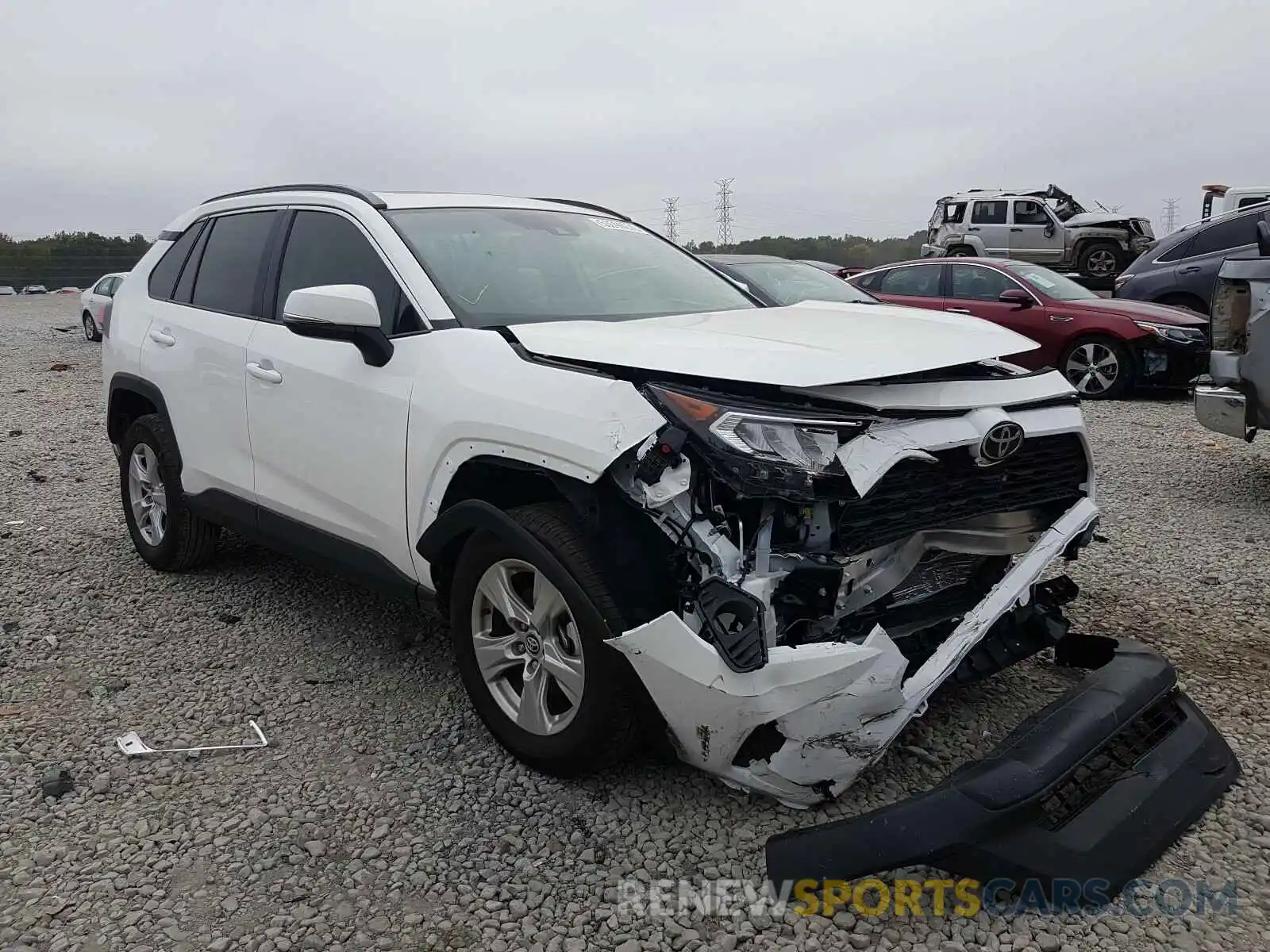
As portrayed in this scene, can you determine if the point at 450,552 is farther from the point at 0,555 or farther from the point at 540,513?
the point at 0,555

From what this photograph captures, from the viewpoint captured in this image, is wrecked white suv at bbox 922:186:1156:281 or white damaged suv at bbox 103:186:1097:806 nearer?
white damaged suv at bbox 103:186:1097:806

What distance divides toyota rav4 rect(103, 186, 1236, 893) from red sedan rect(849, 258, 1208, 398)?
678 cm

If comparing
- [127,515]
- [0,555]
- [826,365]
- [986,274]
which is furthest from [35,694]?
[986,274]

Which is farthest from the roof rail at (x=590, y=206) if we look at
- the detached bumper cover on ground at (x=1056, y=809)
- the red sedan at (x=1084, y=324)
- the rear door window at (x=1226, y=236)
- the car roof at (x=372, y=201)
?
the rear door window at (x=1226, y=236)

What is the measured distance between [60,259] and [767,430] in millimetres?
48365

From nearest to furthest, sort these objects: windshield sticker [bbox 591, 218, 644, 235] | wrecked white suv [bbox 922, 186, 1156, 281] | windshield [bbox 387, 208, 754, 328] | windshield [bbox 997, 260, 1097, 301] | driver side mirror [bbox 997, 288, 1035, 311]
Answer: windshield [bbox 387, 208, 754, 328], windshield sticker [bbox 591, 218, 644, 235], driver side mirror [bbox 997, 288, 1035, 311], windshield [bbox 997, 260, 1097, 301], wrecked white suv [bbox 922, 186, 1156, 281]

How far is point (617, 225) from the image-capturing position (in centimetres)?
437

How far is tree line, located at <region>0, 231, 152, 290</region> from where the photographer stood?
138ft

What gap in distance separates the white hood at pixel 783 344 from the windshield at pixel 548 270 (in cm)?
21

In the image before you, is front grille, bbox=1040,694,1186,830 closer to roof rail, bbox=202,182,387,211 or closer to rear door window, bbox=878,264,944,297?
roof rail, bbox=202,182,387,211

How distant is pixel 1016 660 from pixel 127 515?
14.3 ft

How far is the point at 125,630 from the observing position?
14.0 feet

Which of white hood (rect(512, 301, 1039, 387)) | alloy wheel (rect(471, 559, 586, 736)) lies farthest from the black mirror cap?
alloy wheel (rect(471, 559, 586, 736))

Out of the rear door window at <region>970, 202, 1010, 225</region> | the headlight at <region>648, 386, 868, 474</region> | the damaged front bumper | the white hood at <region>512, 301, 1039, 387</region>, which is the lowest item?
the damaged front bumper
